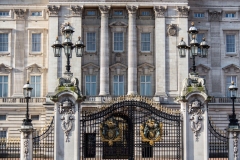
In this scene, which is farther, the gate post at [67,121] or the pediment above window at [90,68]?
the pediment above window at [90,68]

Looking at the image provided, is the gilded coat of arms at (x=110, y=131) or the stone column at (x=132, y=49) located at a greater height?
the stone column at (x=132, y=49)

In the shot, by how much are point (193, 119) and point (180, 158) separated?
2.38 meters

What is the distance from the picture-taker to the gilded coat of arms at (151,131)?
30484 mm

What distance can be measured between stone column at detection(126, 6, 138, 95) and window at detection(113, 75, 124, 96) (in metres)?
1.05

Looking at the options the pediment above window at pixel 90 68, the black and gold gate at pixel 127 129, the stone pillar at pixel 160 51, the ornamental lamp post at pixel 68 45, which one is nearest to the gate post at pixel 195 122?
the black and gold gate at pixel 127 129

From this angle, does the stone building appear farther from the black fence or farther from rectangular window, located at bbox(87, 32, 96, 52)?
the black fence

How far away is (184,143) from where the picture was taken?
96.8 ft

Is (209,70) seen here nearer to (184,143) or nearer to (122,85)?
(122,85)

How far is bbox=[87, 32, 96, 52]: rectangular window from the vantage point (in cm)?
5266

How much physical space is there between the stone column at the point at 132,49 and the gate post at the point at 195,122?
2166 cm

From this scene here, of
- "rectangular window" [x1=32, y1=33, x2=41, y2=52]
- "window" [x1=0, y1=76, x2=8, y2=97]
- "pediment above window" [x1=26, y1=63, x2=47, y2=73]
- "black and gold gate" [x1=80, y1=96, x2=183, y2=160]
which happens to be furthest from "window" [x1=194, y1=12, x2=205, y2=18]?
"black and gold gate" [x1=80, y1=96, x2=183, y2=160]

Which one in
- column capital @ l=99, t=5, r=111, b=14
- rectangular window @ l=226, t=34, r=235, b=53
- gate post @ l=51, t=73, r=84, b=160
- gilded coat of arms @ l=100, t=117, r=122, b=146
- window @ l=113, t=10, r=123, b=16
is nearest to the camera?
gate post @ l=51, t=73, r=84, b=160

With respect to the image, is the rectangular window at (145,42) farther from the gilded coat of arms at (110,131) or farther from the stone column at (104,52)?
the gilded coat of arms at (110,131)

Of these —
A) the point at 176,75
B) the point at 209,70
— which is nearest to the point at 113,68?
the point at 176,75
